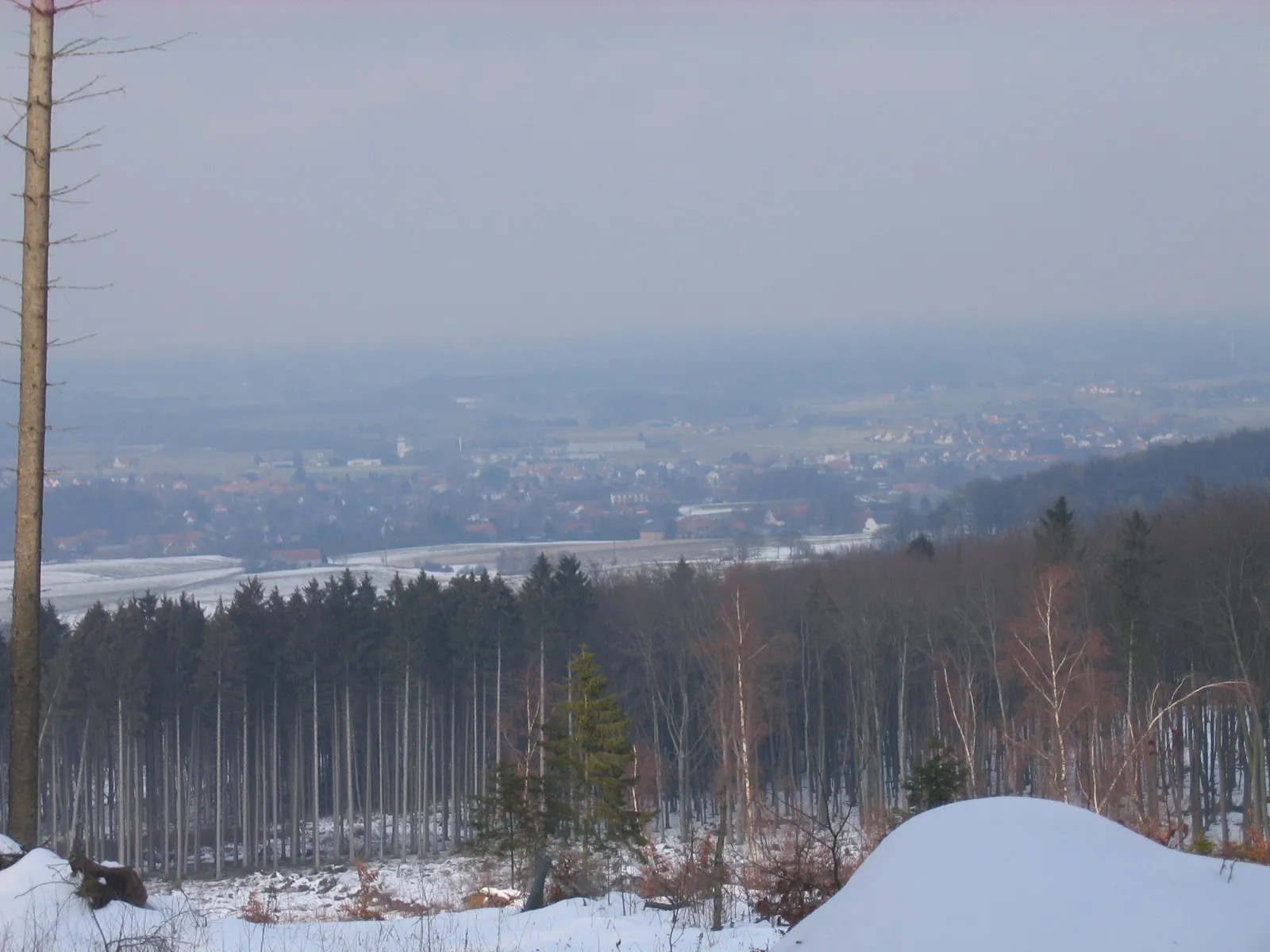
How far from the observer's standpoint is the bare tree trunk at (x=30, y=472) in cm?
919

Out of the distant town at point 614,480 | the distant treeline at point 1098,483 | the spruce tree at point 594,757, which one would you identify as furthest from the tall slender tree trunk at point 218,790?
the distant treeline at point 1098,483

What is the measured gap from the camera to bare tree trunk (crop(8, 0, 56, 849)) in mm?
9188

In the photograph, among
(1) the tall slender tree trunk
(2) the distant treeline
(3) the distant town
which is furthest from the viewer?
(3) the distant town

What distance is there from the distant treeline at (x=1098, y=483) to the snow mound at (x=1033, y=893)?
59434mm

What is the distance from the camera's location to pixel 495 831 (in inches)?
738

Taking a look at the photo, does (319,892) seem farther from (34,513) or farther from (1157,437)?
(1157,437)

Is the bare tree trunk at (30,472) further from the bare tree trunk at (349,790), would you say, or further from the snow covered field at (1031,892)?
the bare tree trunk at (349,790)

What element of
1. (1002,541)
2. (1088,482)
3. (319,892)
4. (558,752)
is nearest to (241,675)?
(319,892)

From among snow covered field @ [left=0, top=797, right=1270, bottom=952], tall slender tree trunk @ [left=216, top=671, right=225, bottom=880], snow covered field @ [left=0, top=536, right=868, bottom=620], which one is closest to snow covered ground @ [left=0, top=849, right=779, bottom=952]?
snow covered field @ [left=0, top=797, right=1270, bottom=952]

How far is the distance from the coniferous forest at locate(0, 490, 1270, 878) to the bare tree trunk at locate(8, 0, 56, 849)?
21.6m

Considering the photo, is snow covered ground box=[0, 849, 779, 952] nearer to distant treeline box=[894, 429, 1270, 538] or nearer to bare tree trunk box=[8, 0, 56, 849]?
bare tree trunk box=[8, 0, 56, 849]

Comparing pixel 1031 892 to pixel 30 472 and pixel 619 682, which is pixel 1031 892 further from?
pixel 619 682

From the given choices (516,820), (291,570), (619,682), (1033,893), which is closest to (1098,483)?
(619,682)

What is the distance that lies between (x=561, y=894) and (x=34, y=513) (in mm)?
5588
